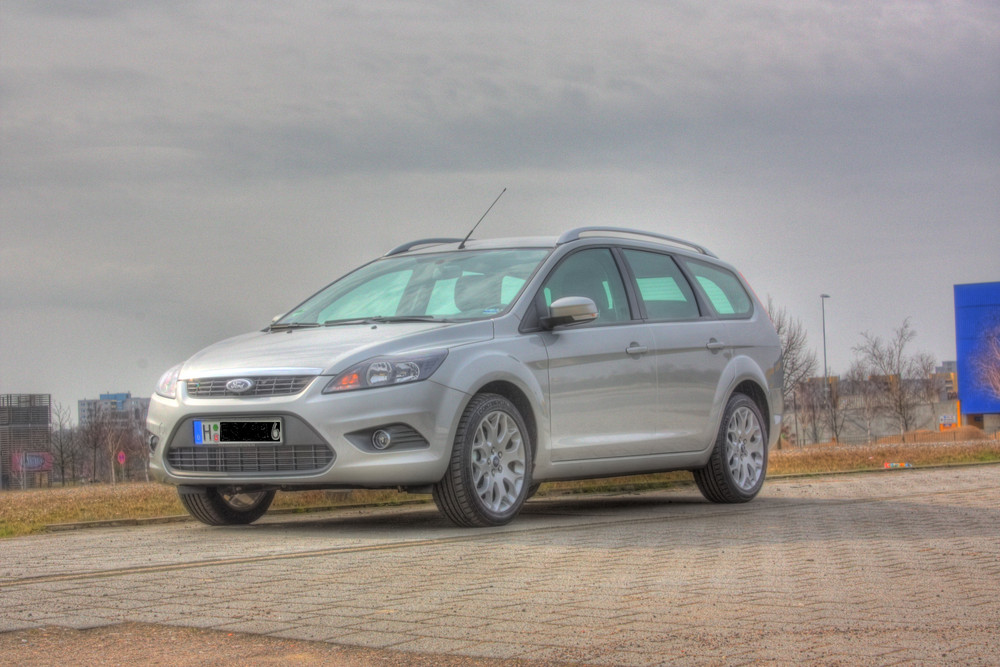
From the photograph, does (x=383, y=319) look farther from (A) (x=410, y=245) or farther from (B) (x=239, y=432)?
(A) (x=410, y=245)

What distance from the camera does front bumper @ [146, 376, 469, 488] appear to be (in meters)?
7.50

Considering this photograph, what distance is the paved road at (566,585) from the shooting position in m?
4.02

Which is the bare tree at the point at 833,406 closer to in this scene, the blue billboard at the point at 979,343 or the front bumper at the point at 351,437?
the blue billboard at the point at 979,343

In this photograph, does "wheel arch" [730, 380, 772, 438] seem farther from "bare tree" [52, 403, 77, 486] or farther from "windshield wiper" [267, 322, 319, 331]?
"bare tree" [52, 403, 77, 486]

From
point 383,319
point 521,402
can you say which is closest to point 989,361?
point 521,402

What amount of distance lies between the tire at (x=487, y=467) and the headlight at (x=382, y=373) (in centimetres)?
43

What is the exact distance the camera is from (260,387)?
7711 millimetres

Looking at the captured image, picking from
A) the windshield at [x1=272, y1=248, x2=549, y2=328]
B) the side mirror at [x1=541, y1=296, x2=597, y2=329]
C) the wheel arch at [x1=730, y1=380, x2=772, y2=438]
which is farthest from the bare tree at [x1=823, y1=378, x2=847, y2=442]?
the side mirror at [x1=541, y1=296, x2=597, y2=329]

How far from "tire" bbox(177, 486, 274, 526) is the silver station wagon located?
1 cm

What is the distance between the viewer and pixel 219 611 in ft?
15.3

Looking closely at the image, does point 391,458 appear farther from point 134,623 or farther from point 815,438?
point 815,438

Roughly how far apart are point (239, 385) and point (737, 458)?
4.42m

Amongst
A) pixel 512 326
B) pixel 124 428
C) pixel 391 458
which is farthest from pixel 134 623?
pixel 124 428

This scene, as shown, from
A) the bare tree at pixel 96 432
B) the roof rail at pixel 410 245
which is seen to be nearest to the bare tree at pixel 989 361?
the bare tree at pixel 96 432
